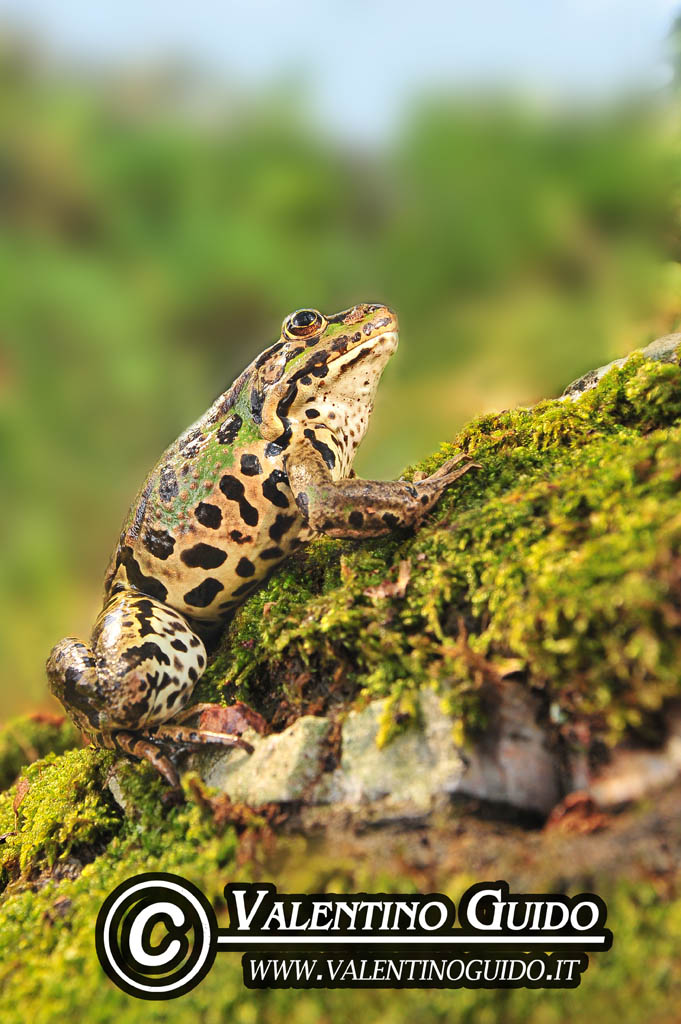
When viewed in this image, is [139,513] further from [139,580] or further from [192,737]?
[192,737]

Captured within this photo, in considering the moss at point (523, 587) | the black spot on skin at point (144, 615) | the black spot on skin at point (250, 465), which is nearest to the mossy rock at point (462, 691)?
the moss at point (523, 587)

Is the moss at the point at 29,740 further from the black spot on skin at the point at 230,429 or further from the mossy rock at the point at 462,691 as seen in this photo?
the black spot on skin at the point at 230,429

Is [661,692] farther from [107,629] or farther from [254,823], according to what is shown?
[107,629]

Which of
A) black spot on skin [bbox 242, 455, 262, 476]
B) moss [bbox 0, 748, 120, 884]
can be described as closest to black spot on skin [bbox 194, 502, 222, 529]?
black spot on skin [bbox 242, 455, 262, 476]

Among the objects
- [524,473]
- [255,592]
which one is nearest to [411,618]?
[524,473]

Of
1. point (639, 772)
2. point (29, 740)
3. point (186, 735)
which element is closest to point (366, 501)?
point (186, 735)
